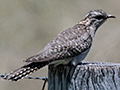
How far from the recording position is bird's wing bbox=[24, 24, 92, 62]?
18.5 ft

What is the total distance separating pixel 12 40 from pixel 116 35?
2957mm

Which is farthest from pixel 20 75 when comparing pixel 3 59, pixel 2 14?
pixel 2 14

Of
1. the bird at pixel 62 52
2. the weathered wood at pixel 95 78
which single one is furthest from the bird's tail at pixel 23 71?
the weathered wood at pixel 95 78

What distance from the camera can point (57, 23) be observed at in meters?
11.8

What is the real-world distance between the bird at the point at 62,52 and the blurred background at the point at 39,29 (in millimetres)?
4285

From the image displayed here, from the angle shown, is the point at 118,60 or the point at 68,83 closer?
the point at 68,83

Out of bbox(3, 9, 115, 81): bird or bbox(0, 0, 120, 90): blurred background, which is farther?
bbox(0, 0, 120, 90): blurred background

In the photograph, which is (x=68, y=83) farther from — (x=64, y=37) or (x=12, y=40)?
(x=12, y=40)

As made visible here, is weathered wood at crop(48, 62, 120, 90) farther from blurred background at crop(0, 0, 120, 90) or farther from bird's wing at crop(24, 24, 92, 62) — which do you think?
blurred background at crop(0, 0, 120, 90)

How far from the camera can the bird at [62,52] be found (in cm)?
543

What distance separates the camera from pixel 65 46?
19.2ft

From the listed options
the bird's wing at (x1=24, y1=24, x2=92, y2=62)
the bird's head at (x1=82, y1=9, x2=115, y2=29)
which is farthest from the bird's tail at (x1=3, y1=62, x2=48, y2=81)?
the bird's head at (x1=82, y1=9, x2=115, y2=29)

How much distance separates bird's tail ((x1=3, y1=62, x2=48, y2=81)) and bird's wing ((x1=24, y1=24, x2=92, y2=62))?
0.11 metres

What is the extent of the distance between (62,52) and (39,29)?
618 cm
